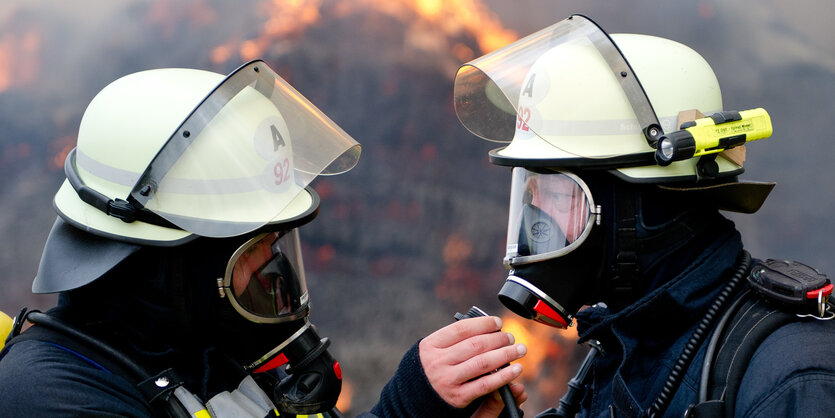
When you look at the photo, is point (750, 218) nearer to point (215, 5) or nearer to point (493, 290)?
point (493, 290)

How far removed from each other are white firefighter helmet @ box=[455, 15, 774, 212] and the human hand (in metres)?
0.64

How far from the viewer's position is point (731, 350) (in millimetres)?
2035

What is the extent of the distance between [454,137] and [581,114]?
2.74 meters

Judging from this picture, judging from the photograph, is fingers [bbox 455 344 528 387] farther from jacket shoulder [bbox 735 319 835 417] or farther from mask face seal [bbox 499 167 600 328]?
jacket shoulder [bbox 735 319 835 417]

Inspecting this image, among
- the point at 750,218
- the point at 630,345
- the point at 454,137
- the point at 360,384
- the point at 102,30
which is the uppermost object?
the point at 102,30

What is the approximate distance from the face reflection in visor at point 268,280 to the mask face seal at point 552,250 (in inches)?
31.2

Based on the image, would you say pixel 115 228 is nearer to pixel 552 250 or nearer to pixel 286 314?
pixel 286 314

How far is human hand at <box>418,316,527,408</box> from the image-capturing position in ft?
8.05

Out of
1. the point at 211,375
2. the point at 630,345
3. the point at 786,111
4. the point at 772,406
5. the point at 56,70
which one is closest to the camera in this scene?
the point at 772,406

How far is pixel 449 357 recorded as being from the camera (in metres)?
2.49

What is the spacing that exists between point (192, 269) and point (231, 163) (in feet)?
1.32

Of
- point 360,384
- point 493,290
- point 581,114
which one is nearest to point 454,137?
point 493,290

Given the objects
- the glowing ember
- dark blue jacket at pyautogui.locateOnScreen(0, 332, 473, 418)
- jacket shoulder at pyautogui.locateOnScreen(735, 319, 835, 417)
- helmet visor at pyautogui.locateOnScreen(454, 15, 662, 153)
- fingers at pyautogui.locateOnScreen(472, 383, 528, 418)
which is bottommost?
fingers at pyautogui.locateOnScreen(472, 383, 528, 418)

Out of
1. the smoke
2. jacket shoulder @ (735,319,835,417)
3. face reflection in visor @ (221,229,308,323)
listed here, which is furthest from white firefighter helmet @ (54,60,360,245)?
the smoke
